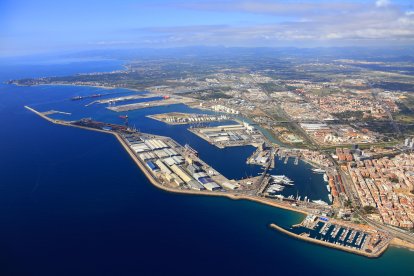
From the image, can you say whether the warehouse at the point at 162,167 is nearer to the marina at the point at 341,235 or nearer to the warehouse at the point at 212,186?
the warehouse at the point at 212,186

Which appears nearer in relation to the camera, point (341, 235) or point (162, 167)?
point (341, 235)

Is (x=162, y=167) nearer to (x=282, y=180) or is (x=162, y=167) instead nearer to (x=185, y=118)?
(x=282, y=180)

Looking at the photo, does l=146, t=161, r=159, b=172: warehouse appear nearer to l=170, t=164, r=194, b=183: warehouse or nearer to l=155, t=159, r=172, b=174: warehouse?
l=155, t=159, r=172, b=174: warehouse

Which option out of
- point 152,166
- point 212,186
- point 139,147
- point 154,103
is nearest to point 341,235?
point 212,186

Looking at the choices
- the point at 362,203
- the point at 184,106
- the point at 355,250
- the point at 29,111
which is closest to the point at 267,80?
the point at 184,106

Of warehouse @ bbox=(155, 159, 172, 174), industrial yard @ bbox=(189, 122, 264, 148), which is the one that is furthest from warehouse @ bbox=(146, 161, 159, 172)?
industrial yard @ bbox=(189, 122, 264, 148)

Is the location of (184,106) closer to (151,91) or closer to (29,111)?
(151,91)

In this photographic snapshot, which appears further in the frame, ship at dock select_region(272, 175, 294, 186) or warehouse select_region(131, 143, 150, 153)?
warehouse select_region(131, 143, 150, 153)

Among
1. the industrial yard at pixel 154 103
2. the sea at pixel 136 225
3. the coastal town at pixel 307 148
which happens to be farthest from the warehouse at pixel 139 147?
the industrial yard at pixel 154 103
